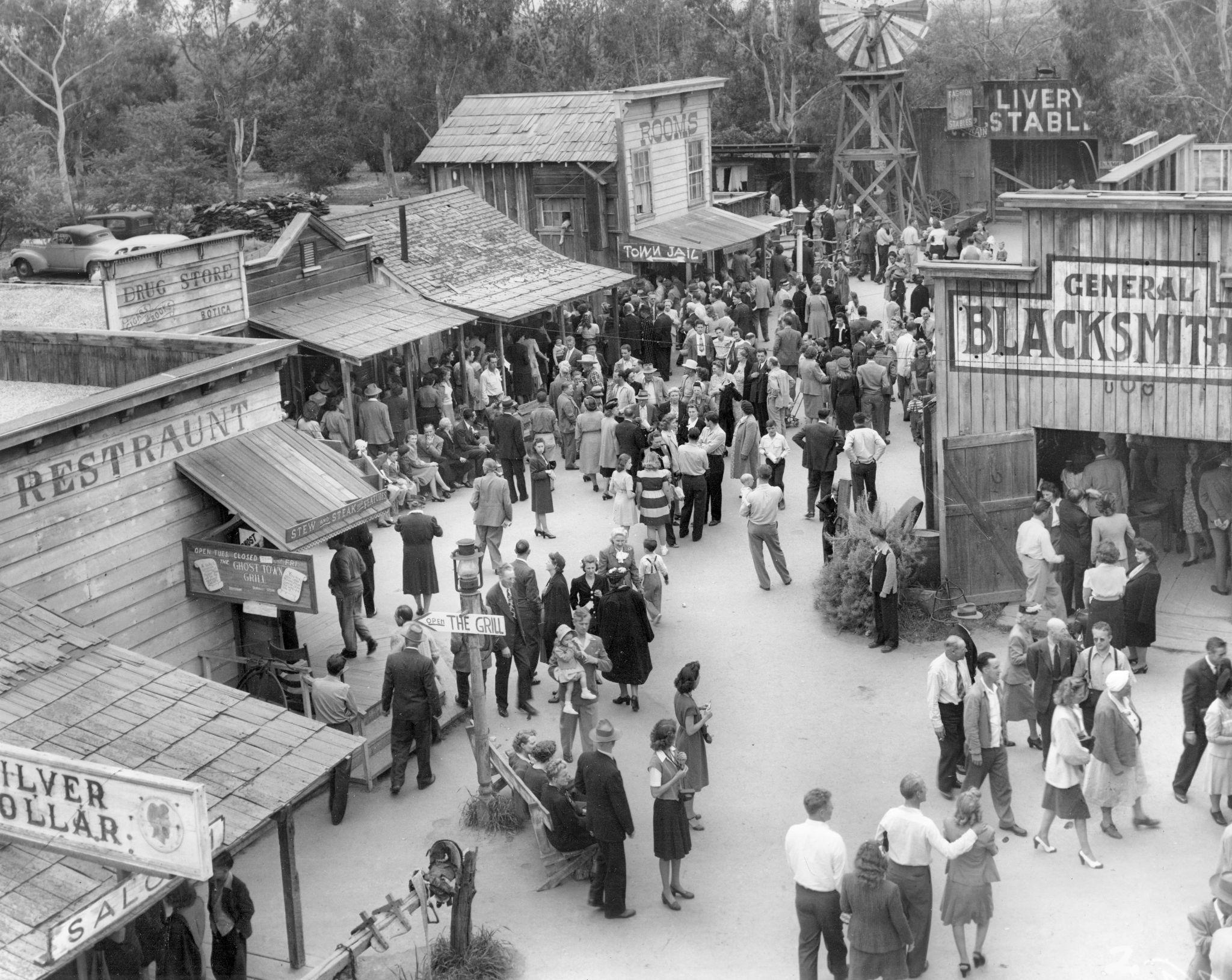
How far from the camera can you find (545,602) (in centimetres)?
1462

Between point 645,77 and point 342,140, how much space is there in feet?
33.9

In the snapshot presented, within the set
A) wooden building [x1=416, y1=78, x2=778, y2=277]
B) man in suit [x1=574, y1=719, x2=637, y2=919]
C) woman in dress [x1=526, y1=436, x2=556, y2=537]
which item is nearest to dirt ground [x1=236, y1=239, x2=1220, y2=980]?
man in suit [x1=574, y1=719, x2=637, y2=919]

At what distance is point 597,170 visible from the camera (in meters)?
31.1

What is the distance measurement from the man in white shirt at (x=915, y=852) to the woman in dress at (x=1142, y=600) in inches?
194

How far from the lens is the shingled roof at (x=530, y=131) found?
31188 millimetres

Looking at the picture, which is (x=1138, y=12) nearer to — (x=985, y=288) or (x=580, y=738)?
(x=985, y=288)

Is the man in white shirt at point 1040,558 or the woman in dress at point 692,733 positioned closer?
the woman in dress at point 692,733

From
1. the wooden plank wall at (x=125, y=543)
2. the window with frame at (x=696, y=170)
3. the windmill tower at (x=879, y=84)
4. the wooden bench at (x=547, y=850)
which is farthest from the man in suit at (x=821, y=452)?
the windmill tower at (x=879, y=84)

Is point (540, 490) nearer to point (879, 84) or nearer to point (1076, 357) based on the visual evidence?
point (1076, 357)

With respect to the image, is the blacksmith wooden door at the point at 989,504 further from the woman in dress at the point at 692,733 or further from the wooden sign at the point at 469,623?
the wooden sign at the point at 469,623

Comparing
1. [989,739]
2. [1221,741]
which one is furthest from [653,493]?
[1221,741]

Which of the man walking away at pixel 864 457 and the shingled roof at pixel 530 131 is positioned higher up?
the shingled roof at pixel 530 131

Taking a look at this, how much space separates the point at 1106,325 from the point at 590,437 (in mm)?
7564

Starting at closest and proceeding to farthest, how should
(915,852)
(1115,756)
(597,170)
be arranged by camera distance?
(915,852) < (1115,756) < (597,170)
